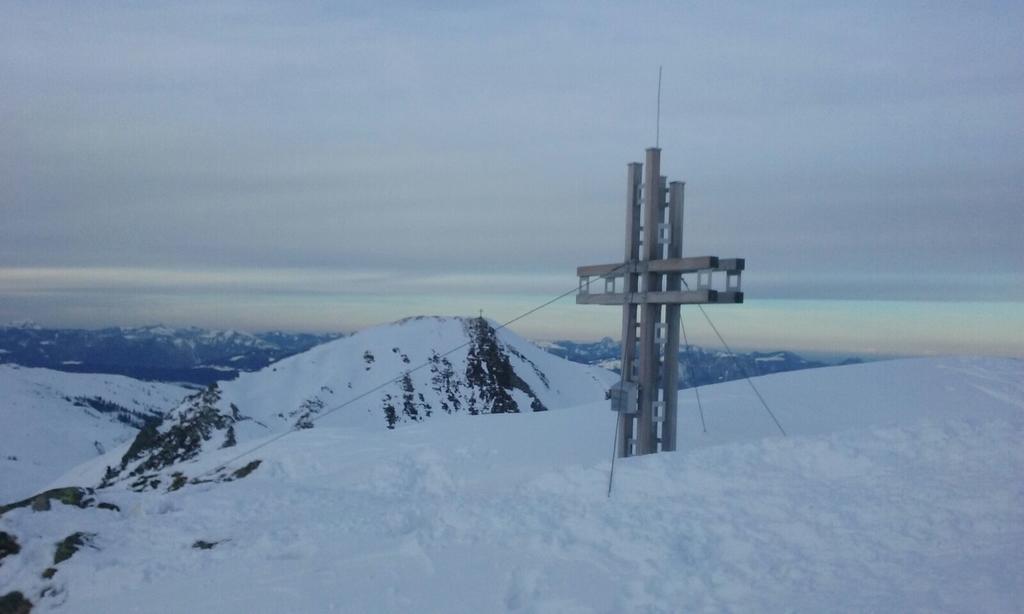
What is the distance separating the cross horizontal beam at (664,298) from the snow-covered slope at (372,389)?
1525 inches

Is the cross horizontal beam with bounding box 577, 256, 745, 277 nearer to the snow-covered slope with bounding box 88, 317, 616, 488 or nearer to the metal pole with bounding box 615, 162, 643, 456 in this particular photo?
the metal pole with bounding box 615, 162, 643, 456

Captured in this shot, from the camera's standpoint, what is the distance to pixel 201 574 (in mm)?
9320

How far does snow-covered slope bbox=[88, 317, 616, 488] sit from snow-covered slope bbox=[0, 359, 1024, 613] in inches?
1565

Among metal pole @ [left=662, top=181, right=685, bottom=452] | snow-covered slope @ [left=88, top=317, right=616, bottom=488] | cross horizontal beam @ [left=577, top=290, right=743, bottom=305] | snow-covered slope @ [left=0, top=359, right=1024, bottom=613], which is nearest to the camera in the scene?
snow-covered slope @ [left=0, top=359, right=1024, bottom=613]

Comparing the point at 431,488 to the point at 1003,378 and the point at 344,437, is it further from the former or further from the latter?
the point at 1003,378

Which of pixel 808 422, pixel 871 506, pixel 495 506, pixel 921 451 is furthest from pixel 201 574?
pixel 808 422

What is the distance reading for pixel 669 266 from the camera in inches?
543

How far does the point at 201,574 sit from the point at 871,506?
8.91 metres

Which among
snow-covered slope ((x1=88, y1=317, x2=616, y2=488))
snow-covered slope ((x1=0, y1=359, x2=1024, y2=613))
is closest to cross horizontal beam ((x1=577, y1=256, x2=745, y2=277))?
snow-covered slope ((x1=0, y1=359, x2=1024, y2=613))

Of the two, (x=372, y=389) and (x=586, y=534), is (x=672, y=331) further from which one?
(x=372, y=389)

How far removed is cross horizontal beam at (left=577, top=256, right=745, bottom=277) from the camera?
42.7 feet

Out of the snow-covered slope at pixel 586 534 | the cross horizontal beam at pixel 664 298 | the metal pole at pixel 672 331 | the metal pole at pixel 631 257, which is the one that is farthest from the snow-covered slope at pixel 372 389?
the snow-covered slope at pixel 586 534

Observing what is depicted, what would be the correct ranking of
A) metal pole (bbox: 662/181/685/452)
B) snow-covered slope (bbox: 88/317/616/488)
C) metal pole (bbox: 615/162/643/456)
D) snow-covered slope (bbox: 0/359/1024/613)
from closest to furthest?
snow-covered slope (bbox: 0/359/1024/613)
metal pole (bbox: 662/181/685/452)
metal pole (bbox: 615/162/643/456)
snow-covered slope (bbox: 88/317/616/488)

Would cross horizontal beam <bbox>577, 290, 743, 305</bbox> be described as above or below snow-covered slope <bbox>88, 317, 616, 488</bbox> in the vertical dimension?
above
